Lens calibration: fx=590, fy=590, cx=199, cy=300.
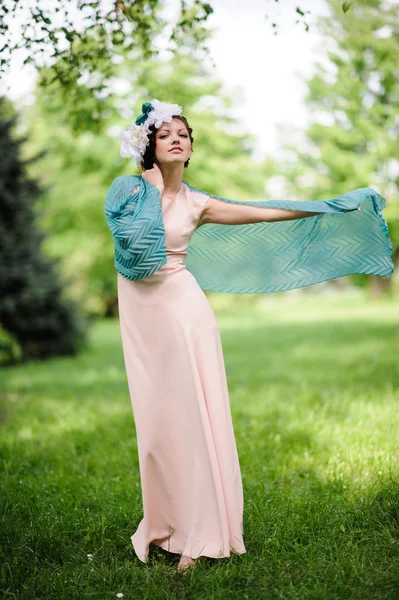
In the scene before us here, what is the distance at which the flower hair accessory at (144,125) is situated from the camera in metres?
3.14

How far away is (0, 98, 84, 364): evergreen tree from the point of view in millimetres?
10961

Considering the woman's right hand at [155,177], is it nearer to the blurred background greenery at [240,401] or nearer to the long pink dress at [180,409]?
the long pink dress at [180,409]

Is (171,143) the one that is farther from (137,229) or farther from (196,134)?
(196,134)

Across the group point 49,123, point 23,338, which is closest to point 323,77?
point 23,338

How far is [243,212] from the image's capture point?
10.9ft

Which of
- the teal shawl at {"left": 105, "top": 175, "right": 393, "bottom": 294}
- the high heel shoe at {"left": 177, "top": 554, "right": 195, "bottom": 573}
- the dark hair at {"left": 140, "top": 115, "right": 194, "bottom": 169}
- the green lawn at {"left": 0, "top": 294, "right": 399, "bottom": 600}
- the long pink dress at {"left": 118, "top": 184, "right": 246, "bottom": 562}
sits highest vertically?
the dark hair at {"left": 140, "top": 115, "right": 194, "bottom": 169}

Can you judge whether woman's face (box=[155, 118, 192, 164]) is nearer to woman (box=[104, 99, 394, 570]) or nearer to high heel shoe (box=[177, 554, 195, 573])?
woman (box=[104, 99, 394, 570])

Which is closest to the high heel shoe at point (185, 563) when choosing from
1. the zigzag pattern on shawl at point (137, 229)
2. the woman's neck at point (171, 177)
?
the zigzag pattern on shawl at point (137, 229)

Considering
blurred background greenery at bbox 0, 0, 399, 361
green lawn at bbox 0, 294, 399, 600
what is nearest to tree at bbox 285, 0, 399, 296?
blurred background greenery at bbox 0, 0, 399, 361

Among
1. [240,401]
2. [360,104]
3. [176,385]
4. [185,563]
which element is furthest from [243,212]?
[360,104]

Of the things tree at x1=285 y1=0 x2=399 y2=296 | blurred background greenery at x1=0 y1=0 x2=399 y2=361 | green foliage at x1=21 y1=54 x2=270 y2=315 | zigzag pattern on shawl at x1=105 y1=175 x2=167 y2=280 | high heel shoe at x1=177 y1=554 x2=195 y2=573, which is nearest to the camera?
zigzag pattern on shawl at x1=105 y1=175 x2=167 y2=280

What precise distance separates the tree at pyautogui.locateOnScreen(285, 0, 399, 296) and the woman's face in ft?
20.9

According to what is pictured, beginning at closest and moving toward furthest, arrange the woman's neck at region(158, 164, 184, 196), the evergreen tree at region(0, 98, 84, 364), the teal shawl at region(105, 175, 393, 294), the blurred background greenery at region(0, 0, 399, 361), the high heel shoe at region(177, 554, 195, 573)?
the high heel shoe at region(177, 554, 195, 573), the woman's neck at region(158, 164, 184, 196), the teal shawl at region(105, 175, 393, 294), the blurred background greenery at region(0, 0, 399, 361), the evergreen tree at region(0, 98, 84, 364)

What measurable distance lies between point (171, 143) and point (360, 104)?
810 centimetres
